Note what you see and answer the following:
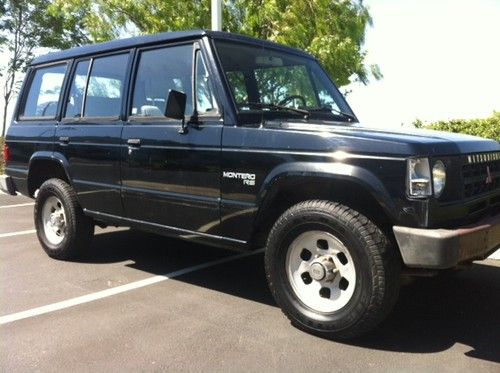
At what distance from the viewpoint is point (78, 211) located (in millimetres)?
5316

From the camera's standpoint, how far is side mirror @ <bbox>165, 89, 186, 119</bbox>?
12.6ft

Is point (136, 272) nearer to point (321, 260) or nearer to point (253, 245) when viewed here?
point (253, 245)

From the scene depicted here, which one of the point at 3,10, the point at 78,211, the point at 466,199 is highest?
the point at 3,10

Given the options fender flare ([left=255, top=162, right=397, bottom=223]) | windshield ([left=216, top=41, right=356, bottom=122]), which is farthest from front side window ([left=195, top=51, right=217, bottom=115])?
fender flare ([left=255, top=162, right=397, bottom=223])

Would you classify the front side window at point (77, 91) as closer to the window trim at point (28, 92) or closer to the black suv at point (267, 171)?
the black suv at point (267, 171)

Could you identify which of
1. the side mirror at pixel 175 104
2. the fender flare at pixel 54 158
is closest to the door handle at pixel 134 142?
the side mirror at pixel 175 104

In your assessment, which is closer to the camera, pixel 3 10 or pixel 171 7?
pixel 171 7

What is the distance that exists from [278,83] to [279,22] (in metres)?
5.48

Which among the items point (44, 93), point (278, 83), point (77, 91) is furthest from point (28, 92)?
point (278, 83)

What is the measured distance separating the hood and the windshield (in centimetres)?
54

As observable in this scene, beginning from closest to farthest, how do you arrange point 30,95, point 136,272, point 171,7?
point 136,272, point 30,95, point 171,7

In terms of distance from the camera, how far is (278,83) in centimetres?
460

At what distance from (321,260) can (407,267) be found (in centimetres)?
55

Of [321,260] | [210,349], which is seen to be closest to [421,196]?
[321,260]
